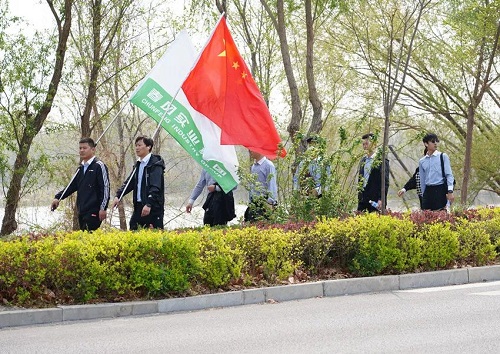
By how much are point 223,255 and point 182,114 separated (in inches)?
130

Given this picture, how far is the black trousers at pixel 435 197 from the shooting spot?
14.4m

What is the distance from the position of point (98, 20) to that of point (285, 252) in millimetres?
11225

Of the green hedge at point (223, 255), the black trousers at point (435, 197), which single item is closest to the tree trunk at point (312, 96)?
the black trousers at point (435, 197)

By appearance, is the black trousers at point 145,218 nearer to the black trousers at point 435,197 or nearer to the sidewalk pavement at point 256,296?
the sidewalk pavement at point 256,296

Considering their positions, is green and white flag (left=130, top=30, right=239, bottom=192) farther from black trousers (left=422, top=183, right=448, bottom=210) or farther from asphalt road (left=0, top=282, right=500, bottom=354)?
black trousers (left=422, top=183, right=448, bottom=210)

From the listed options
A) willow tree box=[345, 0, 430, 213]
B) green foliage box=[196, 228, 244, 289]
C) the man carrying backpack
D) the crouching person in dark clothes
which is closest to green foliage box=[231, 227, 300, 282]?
green foliage box=[196, 228, 244, 289]

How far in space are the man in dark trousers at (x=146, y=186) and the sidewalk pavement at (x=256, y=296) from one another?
9.04ft

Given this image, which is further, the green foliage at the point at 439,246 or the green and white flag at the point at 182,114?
the green and white flag at the point at 182,114

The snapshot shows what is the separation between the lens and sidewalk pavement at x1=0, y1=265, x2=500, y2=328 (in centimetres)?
827

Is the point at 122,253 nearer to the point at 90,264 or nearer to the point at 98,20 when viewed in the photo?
the point at 90,264

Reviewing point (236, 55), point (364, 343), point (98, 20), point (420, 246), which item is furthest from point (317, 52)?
point (364, 343)

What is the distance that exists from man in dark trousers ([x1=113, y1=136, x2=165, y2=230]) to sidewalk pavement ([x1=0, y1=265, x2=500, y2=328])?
9.04 ft

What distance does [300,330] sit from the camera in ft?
24.4

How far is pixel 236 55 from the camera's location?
42.7 ft
